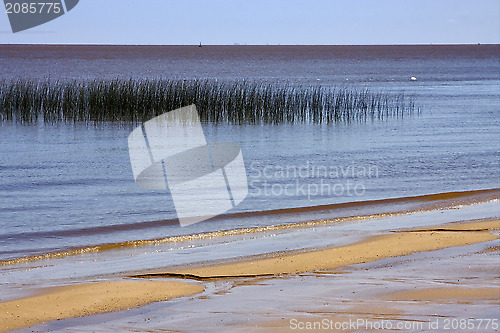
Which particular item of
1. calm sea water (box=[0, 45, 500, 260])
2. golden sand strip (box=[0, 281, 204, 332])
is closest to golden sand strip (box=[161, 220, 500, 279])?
golden sand strip (box=[0, 281, 204, 332])

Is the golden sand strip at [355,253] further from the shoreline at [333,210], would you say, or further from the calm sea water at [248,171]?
the calm sea water at [248,171]

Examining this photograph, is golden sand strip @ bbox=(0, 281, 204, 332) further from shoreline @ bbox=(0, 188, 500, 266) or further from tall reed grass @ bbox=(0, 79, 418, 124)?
tall reed grass @ bbox=(0, 79, 418, 124)

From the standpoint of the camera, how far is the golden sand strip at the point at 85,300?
19.2 feet

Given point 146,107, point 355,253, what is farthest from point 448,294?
point 146,107

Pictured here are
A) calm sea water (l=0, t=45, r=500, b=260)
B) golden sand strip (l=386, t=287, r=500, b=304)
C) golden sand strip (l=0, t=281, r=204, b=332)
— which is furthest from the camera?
calm sea water (l=0, t=45, r=500, b=260)

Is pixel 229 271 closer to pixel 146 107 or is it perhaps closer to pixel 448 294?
pixel 448 294

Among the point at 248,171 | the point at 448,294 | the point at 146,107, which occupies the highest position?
the point at 146,107

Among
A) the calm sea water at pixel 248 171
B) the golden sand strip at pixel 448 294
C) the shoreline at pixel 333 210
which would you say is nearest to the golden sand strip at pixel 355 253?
the golden sand strip at pixel 448 294

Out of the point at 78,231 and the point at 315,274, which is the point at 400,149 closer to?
the point at 78,231

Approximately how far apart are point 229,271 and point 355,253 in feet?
5.36

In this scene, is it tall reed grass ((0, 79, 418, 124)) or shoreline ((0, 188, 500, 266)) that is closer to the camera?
shoreline ((0, 188, 500, 266))

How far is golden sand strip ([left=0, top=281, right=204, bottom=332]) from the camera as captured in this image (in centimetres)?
586

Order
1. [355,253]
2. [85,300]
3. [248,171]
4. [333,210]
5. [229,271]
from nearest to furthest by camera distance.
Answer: [85,300], [229,271], [355,253], [333,210], [248,171]

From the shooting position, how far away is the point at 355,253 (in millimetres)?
8203
